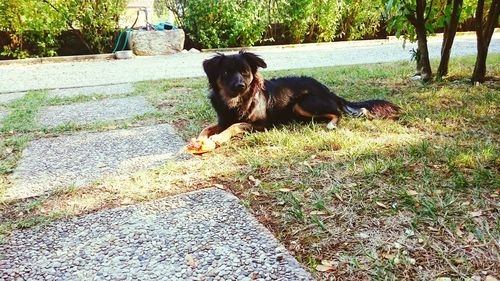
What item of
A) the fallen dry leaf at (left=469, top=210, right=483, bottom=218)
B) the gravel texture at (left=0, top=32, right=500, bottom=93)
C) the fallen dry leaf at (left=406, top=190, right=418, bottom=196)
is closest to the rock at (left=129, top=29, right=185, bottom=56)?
the gravel texture at (left=0, top=32, right=500, bottom=93)

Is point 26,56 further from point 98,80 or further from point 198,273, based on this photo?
point 198,273

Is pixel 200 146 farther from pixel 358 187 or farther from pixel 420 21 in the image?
pixel 420 21

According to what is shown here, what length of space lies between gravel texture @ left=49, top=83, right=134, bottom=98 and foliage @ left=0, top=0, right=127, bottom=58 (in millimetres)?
5101

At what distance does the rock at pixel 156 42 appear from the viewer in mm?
11062

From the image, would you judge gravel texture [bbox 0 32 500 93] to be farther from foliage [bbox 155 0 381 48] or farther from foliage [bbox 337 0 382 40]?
foliage [bbox 337 0 382 40]

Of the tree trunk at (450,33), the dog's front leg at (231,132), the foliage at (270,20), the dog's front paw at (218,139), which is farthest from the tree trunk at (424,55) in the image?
the foliage at (270,20)

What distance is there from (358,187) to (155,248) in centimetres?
120

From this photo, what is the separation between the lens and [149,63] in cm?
966

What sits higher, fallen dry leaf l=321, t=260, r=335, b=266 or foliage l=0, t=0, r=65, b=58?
foliage l=0, t=0, r=65, b=58

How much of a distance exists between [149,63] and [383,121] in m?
7.20

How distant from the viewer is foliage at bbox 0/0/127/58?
10.4m

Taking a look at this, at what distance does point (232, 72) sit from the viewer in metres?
3.53

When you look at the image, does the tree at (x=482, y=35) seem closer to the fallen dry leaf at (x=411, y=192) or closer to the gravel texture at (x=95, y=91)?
the fallen dry leaf at (x=411, y=192)

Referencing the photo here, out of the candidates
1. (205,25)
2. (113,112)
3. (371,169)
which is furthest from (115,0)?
(371,169)
